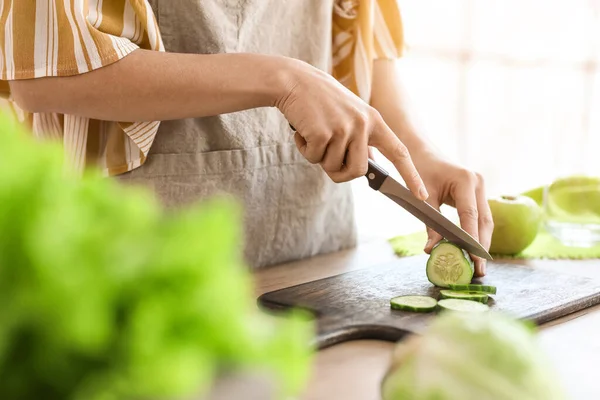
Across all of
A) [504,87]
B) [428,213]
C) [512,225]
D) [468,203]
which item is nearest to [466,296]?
[428,213]

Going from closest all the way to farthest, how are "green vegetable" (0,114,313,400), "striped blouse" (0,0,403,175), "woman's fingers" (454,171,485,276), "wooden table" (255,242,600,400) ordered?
"green vegetable" (0,114,313,400), "wooden table" (255,242,600,400), "striped blouse" (0,0,403,175), "woman's fingers" (454,171,485,276)

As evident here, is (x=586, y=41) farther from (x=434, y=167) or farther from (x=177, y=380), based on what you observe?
(x=177, y=380)

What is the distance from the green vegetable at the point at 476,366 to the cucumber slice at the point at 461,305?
597 millimetres

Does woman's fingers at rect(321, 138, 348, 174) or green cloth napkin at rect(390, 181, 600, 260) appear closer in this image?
woman's fingers at rect(321, 138, 348, 174)

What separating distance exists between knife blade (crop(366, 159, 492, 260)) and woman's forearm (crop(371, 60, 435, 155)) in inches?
11.4

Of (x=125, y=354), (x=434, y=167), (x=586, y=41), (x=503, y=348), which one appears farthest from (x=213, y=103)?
(x=586, y=41)

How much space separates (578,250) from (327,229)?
0.56m

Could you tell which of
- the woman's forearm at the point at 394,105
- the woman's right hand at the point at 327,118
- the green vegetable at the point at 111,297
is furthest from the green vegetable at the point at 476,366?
the woman's forearm at the point at 394,105

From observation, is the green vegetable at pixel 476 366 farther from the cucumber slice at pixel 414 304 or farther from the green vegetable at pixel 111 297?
the cucumber slice at pixel 414 304

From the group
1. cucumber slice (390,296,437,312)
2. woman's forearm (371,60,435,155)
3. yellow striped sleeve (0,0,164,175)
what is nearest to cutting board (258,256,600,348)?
cucumber slice (390,296,437,312)

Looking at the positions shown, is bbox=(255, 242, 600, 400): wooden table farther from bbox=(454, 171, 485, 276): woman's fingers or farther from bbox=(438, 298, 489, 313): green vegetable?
bbox=(454, 171, 485, 276): woman's fingers

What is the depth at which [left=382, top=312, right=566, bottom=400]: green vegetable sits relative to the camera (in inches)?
22.3

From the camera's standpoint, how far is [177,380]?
39 centimetres

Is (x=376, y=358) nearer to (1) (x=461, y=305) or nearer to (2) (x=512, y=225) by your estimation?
(1) (x=461, y=305)
